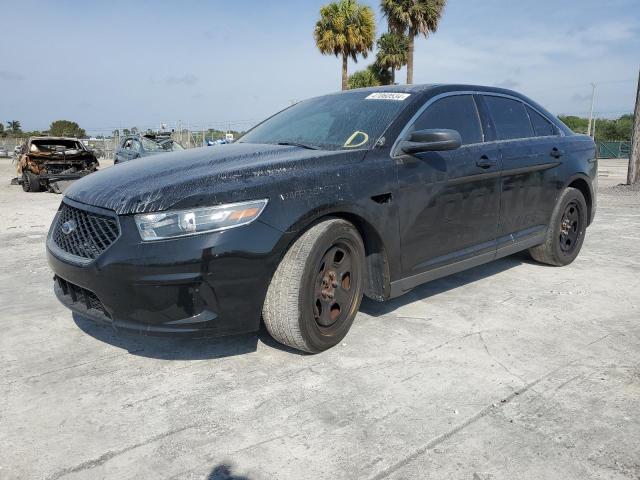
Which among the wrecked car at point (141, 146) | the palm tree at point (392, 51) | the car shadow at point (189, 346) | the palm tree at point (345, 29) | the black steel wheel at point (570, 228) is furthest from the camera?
the palm tree at point (392, 51)

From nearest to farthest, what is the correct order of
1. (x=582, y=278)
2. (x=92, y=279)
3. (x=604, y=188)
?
(x=92, y=279)
(x=582, y=278)
(x=604, y=188)

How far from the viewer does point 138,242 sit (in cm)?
252

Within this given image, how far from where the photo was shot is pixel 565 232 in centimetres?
509

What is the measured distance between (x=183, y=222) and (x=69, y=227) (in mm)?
838

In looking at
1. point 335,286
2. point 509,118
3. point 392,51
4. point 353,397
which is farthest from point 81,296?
point 392,51

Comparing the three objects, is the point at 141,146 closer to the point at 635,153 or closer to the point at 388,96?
the point at 635,153

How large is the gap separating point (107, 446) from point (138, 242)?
910 millimetres

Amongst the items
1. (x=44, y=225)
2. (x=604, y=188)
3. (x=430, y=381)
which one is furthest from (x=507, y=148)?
(x=604, y=188)

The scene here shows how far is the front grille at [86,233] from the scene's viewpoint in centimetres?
266

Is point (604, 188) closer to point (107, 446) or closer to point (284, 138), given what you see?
point (284, 138)

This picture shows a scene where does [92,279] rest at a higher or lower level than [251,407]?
higher

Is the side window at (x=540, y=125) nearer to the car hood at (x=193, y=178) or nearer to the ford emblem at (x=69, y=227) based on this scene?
the car hood at (x=193, y=178)

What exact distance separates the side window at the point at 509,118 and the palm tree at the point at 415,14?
2148 cm

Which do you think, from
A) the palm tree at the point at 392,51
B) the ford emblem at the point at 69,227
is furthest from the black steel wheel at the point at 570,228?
the palm tree at the point at 392,51
